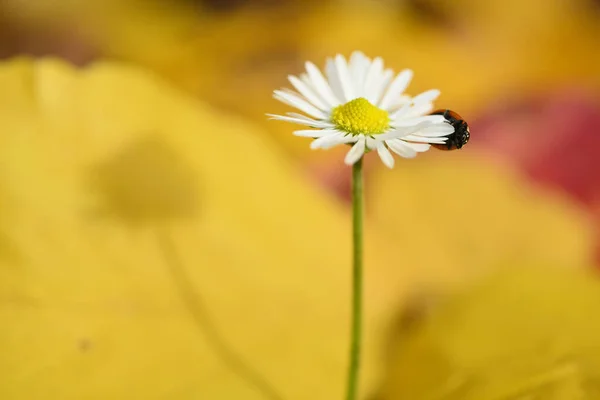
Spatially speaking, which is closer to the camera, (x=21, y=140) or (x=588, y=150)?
(x=21, y=140)

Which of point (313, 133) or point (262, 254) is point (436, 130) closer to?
point (313, 133)

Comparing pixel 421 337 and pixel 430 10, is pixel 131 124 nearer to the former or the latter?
pixel 421 337

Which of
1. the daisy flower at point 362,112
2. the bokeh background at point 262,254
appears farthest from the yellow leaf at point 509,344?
the daisy flower at point 362,112

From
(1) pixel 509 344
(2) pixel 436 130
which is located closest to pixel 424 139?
(2) pixel 436 130

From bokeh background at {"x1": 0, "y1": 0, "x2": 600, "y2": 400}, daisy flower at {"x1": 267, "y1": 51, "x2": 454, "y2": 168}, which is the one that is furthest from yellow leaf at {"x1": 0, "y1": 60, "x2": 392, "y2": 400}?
daisy flower at {"x1": 267, "y1": 51, "x2": 454, "y2": 168}

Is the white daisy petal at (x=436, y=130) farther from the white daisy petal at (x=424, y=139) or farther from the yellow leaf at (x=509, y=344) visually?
the yellow leaf at (x=509, y=344)

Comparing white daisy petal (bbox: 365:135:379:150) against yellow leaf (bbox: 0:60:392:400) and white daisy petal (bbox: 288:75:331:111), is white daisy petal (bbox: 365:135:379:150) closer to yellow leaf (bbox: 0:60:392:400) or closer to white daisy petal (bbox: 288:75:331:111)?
white daisy petal (bbox: 288:75:331:111)

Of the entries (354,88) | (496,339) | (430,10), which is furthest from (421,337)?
(430,10)
